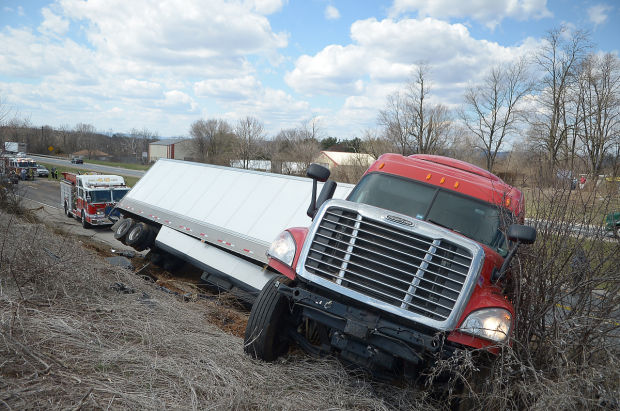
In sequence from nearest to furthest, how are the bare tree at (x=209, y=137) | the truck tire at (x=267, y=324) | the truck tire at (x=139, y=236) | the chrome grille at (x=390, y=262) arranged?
the chrome grille at (x=390, y=262), the truck tire at (x=267, y=324), the truck tire at (x=139, y=236), the bare tree at (x=209, y=137)

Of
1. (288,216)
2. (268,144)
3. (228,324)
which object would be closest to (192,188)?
(288,216)

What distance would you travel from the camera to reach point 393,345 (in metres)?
3.79

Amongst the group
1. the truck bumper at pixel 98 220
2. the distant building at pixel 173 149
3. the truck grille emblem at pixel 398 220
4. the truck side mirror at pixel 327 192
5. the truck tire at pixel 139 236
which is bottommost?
the truck bumper at pixel 98 220

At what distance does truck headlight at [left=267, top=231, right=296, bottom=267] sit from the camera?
15.1ft

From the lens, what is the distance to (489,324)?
150 inches

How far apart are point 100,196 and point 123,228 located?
9.29 metres

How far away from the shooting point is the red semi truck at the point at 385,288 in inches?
150

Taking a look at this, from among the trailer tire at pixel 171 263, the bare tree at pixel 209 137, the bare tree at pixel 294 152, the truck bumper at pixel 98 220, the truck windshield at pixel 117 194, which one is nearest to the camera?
the trailer tire at pixel 171 263

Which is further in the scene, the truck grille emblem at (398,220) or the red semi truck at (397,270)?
the truck grille emblem at (398,220)

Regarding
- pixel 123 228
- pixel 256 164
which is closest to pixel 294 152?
pixel 256 164

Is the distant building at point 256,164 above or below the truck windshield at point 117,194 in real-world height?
above

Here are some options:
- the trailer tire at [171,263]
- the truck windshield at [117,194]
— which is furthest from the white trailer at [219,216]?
the truck windshield at [117,194]

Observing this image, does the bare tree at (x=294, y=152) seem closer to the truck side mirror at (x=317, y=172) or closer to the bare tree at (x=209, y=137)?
the bare tree at (x=209, y=137)

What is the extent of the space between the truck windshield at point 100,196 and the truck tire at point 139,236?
9.84 m
